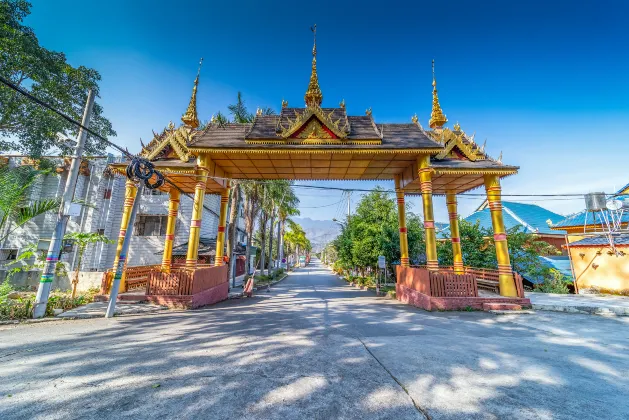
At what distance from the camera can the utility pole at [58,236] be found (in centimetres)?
777

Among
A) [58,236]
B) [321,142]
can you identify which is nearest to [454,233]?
[321,142]

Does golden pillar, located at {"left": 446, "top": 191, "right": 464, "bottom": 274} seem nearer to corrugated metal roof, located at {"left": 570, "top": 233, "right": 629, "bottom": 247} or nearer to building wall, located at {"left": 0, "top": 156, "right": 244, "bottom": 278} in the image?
corrugated metal roof, located at {"left": 570, "top": 233, "right": 629, "bottom": 247}

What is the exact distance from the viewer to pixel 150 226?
20.2 meters

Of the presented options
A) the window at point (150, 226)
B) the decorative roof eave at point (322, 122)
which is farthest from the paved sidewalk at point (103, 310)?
the window at point (150, 226)

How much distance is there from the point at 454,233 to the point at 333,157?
7.46m

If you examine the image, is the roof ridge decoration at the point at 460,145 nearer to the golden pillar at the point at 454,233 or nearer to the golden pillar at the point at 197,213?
the golden pillar at the point at 454,233

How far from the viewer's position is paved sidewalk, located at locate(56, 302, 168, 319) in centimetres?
795

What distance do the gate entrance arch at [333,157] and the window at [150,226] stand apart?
8243mm

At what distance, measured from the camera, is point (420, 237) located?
19.0 metres

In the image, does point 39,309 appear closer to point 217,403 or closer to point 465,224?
point 217,403

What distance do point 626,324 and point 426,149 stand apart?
843cm

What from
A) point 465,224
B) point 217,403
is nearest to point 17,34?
point 217,403

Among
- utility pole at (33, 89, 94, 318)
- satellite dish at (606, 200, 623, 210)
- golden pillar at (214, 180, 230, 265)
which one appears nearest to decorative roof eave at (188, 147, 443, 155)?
golden pillar at (214, 180, 230, 265)

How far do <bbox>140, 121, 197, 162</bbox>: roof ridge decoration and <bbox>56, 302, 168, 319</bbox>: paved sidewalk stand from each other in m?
6.45
